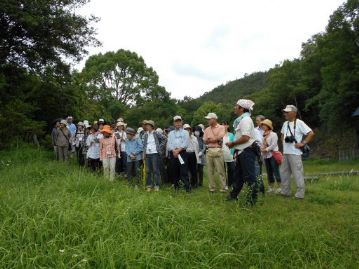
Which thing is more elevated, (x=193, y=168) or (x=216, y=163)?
(x=216, y=163)

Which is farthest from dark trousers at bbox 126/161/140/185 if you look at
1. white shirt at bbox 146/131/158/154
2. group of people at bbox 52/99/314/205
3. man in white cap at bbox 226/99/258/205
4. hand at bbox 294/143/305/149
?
hand at bbox 294/143/305/149

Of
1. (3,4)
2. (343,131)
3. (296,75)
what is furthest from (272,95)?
(3,4)

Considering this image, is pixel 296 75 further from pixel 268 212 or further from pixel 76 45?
pixel 268 212

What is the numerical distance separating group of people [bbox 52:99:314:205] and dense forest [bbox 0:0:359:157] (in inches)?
196

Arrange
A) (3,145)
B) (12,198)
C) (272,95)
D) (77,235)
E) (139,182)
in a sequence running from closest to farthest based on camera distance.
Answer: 1. (77,235)
2. (12,198)
3. (139,182)
4. (3,145)
5. (272,95)

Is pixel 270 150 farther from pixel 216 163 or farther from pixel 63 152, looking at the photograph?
A: pixel 63 152

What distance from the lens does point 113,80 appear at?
1737 inches

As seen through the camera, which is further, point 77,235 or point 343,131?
point 343,131

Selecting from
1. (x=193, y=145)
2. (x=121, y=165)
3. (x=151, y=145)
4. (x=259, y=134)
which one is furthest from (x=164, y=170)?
(x=259, y=134)

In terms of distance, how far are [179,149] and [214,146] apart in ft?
2.64

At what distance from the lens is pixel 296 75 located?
43531mm

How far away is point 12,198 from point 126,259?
241 centimetres

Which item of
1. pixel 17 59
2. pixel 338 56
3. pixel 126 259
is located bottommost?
pixel 126 259

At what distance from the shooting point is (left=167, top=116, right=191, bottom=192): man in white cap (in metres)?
8.70
